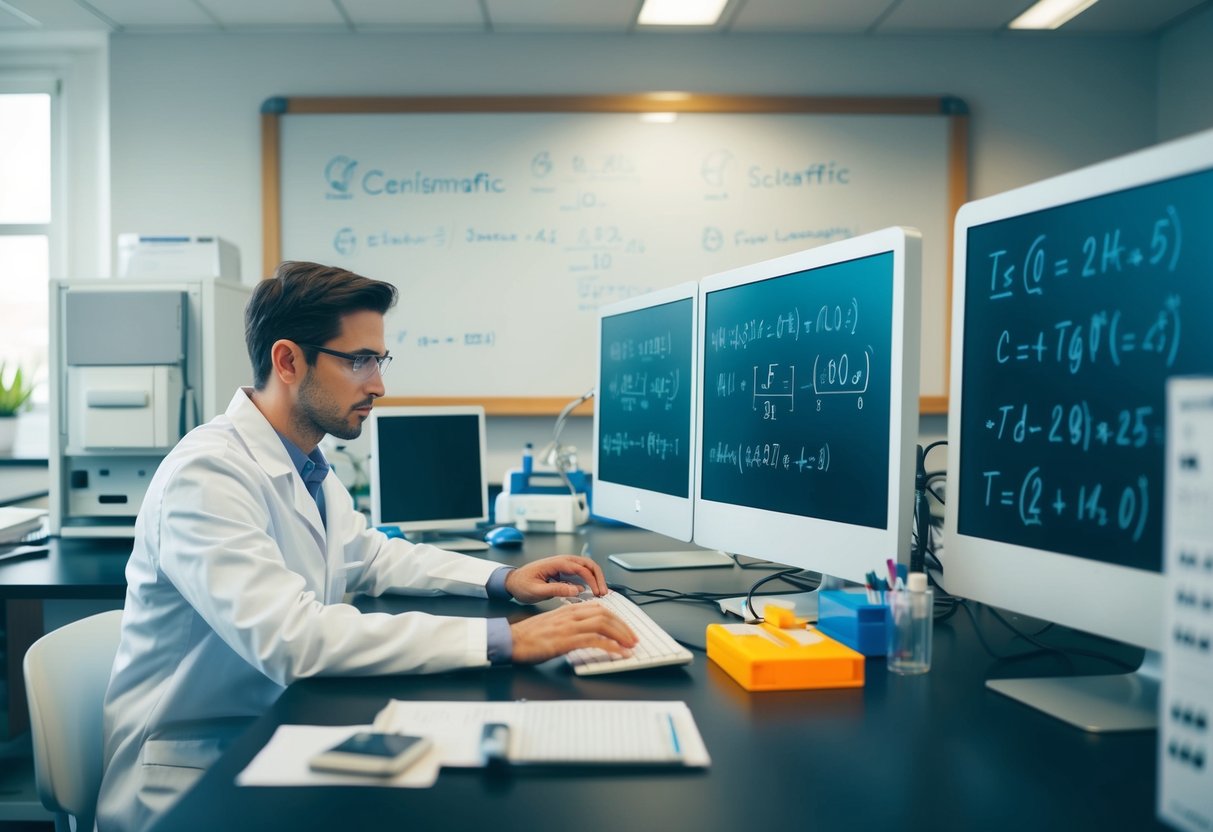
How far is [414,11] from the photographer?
9.69 ft

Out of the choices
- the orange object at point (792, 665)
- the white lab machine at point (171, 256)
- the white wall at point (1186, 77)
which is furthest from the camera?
the white wall at point (1186, 77)

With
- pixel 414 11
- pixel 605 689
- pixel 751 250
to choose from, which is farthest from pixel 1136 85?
pixel 605 689

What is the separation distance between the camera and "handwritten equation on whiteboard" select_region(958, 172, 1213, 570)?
729mm

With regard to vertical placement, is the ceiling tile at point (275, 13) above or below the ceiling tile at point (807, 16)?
below

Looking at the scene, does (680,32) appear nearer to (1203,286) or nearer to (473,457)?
(473,457)

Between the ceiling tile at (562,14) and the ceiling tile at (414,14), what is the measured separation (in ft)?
0.27

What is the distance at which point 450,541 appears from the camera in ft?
6.66

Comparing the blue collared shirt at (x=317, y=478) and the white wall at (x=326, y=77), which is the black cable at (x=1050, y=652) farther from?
the white wall at (x=326, y=77)

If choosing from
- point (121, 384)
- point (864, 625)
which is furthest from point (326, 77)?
point (864, 625)

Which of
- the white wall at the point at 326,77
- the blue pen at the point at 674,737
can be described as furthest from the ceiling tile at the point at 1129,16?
the blue pen at the point at 674,737

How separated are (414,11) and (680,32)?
98 centimetres

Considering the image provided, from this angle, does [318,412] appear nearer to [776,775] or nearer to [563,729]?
[563,729]

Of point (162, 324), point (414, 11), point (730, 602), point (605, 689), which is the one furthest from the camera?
point (414, 11)

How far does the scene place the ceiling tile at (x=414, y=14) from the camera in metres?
2.89
